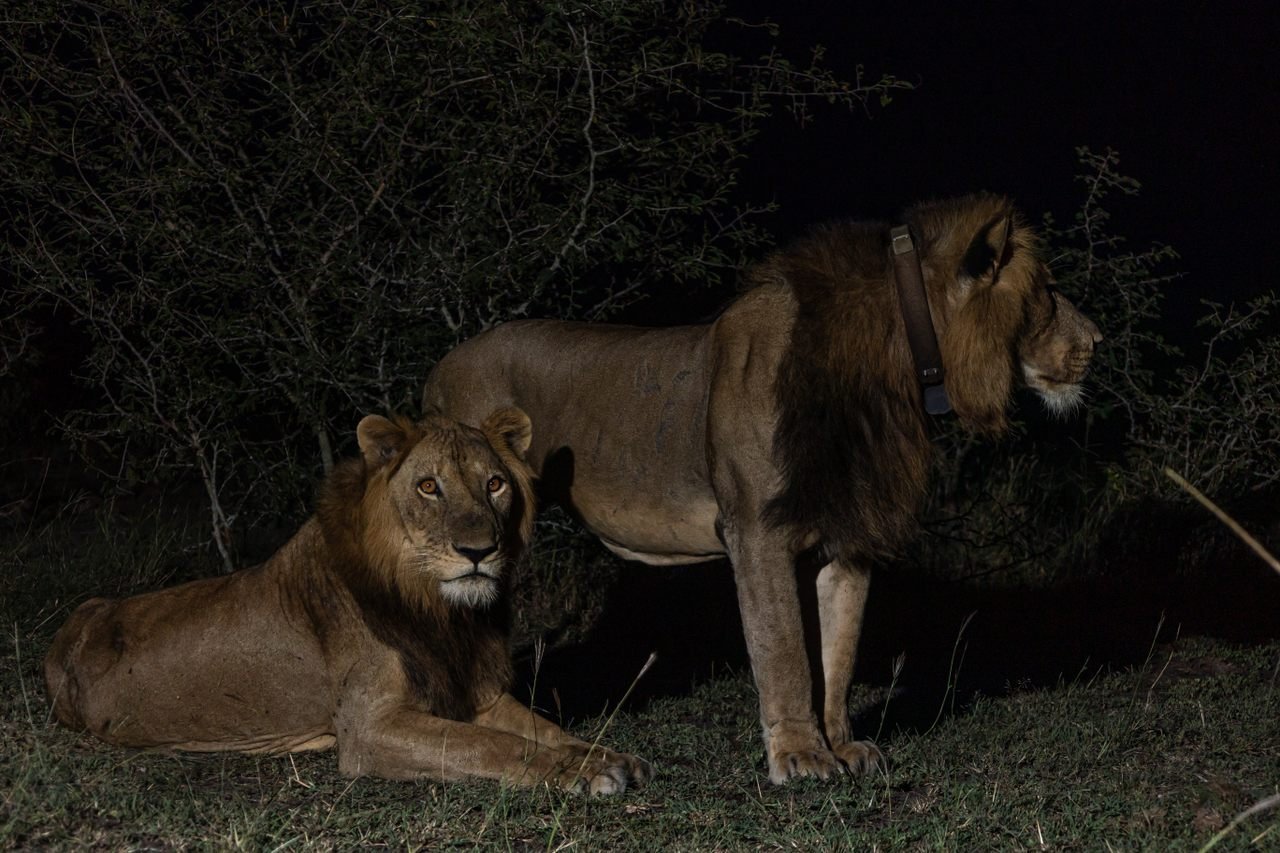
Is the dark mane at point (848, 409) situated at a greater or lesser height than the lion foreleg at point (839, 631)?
greater

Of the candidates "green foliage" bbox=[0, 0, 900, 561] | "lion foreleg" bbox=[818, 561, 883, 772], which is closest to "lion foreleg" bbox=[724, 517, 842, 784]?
"lion foreleg" bbox=[818, 561, 883, 772]

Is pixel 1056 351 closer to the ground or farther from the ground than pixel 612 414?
farther from the ground

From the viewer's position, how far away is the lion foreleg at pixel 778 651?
4.28 m

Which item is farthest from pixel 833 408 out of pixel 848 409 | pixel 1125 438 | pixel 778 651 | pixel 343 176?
pixel 1125 438

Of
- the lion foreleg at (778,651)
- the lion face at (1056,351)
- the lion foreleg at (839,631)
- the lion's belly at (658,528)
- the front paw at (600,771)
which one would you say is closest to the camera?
the front paw at (600,771)

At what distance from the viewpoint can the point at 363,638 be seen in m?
4.38

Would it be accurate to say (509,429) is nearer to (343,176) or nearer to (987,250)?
(987,250)

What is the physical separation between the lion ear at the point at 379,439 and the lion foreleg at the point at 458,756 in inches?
27.0

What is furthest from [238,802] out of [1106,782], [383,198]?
[383,198]

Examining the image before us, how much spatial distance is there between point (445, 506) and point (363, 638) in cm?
49

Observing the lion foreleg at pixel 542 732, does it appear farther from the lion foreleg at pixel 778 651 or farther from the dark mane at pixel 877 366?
the dark mane at pixel 877 366

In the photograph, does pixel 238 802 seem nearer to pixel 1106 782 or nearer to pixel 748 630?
pixel 748 630

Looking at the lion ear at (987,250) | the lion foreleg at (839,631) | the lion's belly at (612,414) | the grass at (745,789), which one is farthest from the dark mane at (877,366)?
the grass at (745,789)

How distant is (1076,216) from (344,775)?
14.3 ft
